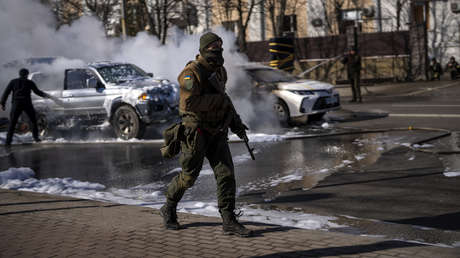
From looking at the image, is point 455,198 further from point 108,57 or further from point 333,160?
point 108,57

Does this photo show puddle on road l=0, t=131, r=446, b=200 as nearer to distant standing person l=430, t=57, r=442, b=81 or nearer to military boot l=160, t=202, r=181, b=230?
military boot l=160, t=202, r=181, b=230

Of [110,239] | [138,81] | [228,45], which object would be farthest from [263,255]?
[228,45]

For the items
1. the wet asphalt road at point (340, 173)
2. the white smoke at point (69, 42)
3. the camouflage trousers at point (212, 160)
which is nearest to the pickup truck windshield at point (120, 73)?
the wet asphalt road at point (340, 173)

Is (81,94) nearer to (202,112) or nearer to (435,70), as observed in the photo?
(202,112)

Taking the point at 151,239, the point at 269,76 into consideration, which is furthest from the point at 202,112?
the point at 269,76

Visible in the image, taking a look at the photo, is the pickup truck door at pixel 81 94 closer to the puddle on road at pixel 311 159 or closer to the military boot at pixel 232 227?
the puddle on road at pixel 311 159

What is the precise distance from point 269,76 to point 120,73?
3.57 meters

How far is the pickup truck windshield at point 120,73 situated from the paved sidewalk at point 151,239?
771cm

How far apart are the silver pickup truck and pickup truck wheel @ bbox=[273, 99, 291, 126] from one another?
2.43m

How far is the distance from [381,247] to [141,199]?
372 centimetres

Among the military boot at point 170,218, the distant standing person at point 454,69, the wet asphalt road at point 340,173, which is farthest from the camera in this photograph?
the distant standing person at point 454,69

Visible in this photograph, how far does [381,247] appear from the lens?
511cm

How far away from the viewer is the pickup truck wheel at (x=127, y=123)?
13758 millimetres

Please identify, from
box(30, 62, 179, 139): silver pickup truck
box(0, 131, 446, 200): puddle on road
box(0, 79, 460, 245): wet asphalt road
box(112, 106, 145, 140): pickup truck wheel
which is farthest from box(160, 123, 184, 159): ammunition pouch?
box(112, 106, 145, 140): pickup truck wheel
